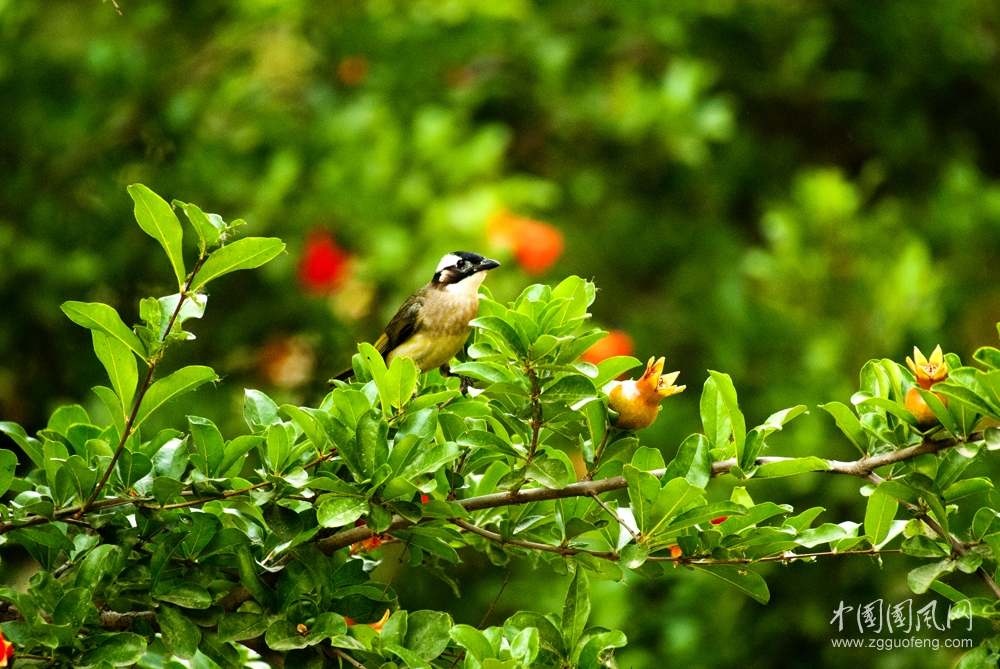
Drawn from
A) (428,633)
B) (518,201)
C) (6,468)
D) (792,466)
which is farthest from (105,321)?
(518,201)

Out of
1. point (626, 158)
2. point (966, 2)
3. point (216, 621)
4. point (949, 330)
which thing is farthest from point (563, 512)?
point (966, 2)

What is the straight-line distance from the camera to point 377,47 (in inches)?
213

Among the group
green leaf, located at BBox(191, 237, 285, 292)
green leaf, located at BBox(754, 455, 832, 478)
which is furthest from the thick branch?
green leaf, located at BBox(191, 237, 285, 292)

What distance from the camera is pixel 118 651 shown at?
1.59 meters

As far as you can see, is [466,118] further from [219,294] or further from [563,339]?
[563,339]

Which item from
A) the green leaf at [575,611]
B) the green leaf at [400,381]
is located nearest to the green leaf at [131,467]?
the green leaf at [400,381]

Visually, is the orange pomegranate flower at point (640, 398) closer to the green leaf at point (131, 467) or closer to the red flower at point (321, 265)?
the green leaf at point (131, 467)

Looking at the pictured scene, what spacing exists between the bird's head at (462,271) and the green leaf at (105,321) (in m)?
1.86

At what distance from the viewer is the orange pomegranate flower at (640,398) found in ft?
5.85

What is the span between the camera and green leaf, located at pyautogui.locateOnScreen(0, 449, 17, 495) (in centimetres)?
172

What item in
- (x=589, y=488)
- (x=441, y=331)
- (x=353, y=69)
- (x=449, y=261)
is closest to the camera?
(x=589, y=488)

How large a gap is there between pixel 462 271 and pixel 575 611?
A: 1969mm

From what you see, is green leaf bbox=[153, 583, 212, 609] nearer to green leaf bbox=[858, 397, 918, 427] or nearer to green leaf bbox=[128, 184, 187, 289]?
green leaf bbox=[128, 184, 187, 289]

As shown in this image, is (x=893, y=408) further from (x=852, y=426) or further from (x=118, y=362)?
(x=118, y=362)
